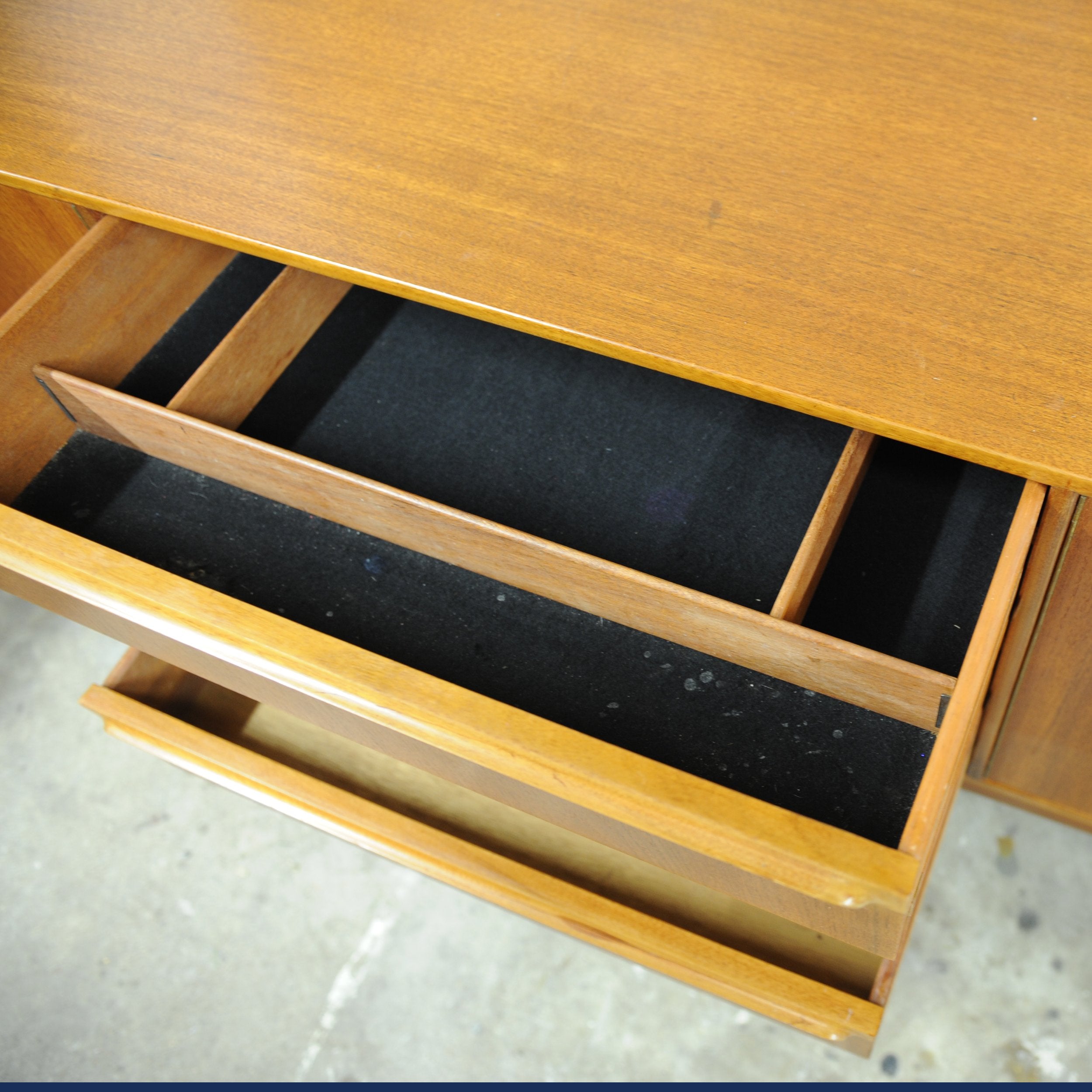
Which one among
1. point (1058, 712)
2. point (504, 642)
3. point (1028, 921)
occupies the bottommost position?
point (1028, 921)

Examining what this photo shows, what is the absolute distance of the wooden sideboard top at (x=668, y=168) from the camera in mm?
655

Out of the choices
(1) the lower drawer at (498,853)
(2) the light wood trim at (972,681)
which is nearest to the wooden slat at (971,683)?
(2) the light wood trim at (972,681)

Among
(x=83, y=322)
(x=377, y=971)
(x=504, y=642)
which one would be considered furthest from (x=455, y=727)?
(x=377, y=971)

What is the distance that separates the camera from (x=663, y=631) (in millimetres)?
778

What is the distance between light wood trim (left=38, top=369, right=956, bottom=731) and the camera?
2.28 feet

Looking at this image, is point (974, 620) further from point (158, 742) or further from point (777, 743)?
point (158, 742)

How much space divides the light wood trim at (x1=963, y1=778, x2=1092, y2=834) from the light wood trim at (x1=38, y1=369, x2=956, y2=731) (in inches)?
21.1

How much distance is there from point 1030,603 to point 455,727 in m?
0.45

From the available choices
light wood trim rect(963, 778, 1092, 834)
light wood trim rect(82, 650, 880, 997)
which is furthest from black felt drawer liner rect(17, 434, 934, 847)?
light wood trim rect(963, 778, 1092, 834)

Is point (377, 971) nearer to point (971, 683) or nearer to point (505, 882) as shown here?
point (505, 882)

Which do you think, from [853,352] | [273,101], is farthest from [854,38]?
[273,101]

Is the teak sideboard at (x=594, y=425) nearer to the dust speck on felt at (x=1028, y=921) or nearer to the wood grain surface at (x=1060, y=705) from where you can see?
the wood grain surface at (x=1060, y=705)

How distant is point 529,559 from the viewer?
0.77 m

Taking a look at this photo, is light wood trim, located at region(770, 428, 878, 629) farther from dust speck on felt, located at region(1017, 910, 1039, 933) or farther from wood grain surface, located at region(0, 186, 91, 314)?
wood grain surface, located at region(0, 186, 91, 314)
